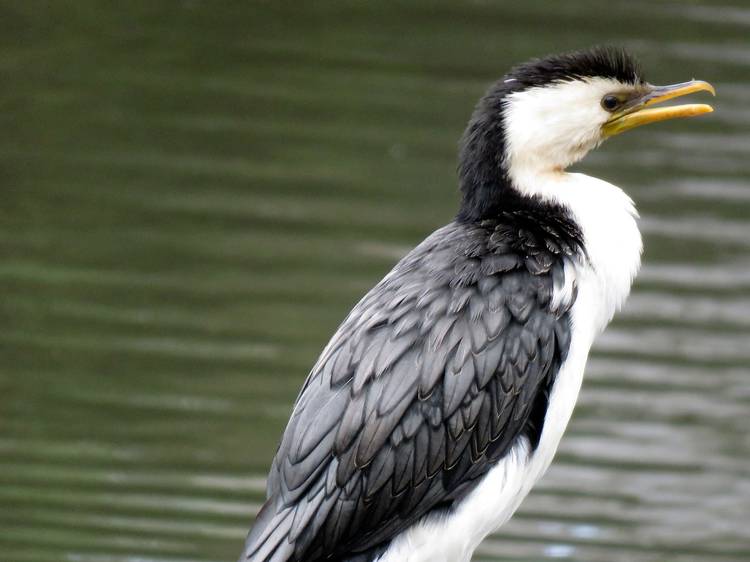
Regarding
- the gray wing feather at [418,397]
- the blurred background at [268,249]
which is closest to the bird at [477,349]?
the gray wing feather at [418,397]

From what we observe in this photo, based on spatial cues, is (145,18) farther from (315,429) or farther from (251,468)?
(315,429)

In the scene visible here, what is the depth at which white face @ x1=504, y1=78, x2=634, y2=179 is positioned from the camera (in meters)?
4.52

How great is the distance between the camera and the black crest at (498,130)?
179 inches

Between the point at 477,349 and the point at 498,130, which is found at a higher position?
the point at 498,130

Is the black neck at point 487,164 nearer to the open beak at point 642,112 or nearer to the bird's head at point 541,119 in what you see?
the bird's head at point 541,119

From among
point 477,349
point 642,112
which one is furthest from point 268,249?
point 477,349

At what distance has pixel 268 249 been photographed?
813 centimetres

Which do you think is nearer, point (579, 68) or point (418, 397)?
point (418, 397)

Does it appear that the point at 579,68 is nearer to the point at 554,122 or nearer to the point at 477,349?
the point at 554,122

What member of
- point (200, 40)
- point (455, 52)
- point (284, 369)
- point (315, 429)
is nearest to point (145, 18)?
point (200, 40)

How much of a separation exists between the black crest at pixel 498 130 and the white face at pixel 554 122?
21 millimetres

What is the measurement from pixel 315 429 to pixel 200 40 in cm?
492

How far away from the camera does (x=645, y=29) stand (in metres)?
8.71

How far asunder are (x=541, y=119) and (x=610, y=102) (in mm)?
273
